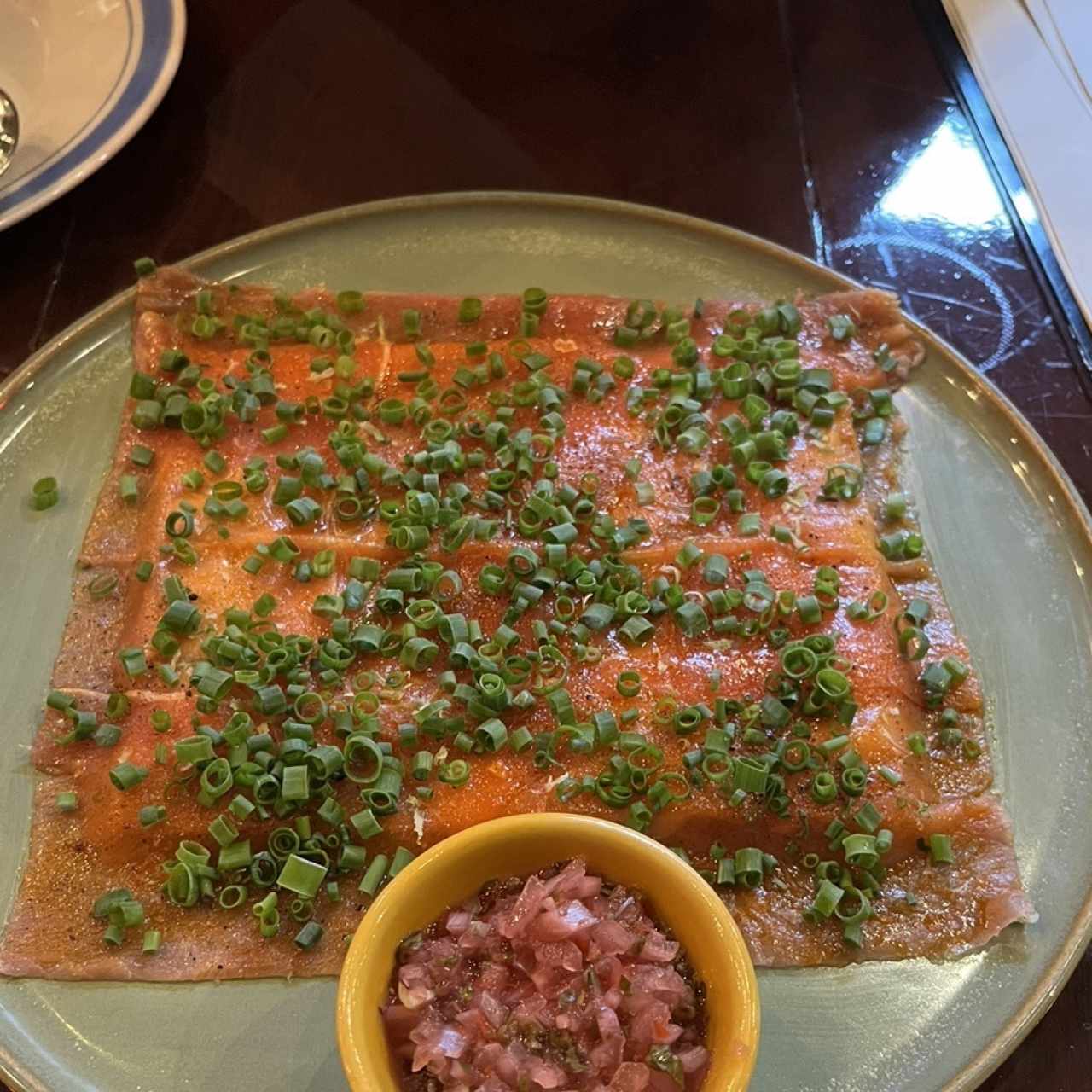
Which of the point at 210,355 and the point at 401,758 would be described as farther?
the point at 210,355

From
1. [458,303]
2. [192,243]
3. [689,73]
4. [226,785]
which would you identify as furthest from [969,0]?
[226,785]

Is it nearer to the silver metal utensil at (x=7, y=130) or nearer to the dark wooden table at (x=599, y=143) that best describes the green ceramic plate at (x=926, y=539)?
the dark wooden table at (x=599, y=143)

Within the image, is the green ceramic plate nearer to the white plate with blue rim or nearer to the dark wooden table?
the dark wooden table

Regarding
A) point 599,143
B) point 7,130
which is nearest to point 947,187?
point 599,143

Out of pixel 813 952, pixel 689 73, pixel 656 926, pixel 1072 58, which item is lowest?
pixel 813 952

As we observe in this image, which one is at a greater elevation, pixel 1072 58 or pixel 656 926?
pixel 1072 58

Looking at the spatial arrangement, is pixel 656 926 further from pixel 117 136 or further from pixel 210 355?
pixel 117 136

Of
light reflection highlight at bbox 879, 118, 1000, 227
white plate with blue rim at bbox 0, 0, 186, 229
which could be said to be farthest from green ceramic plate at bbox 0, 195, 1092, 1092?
light reflection highlight at bbox 879, 118, 1000, 227
